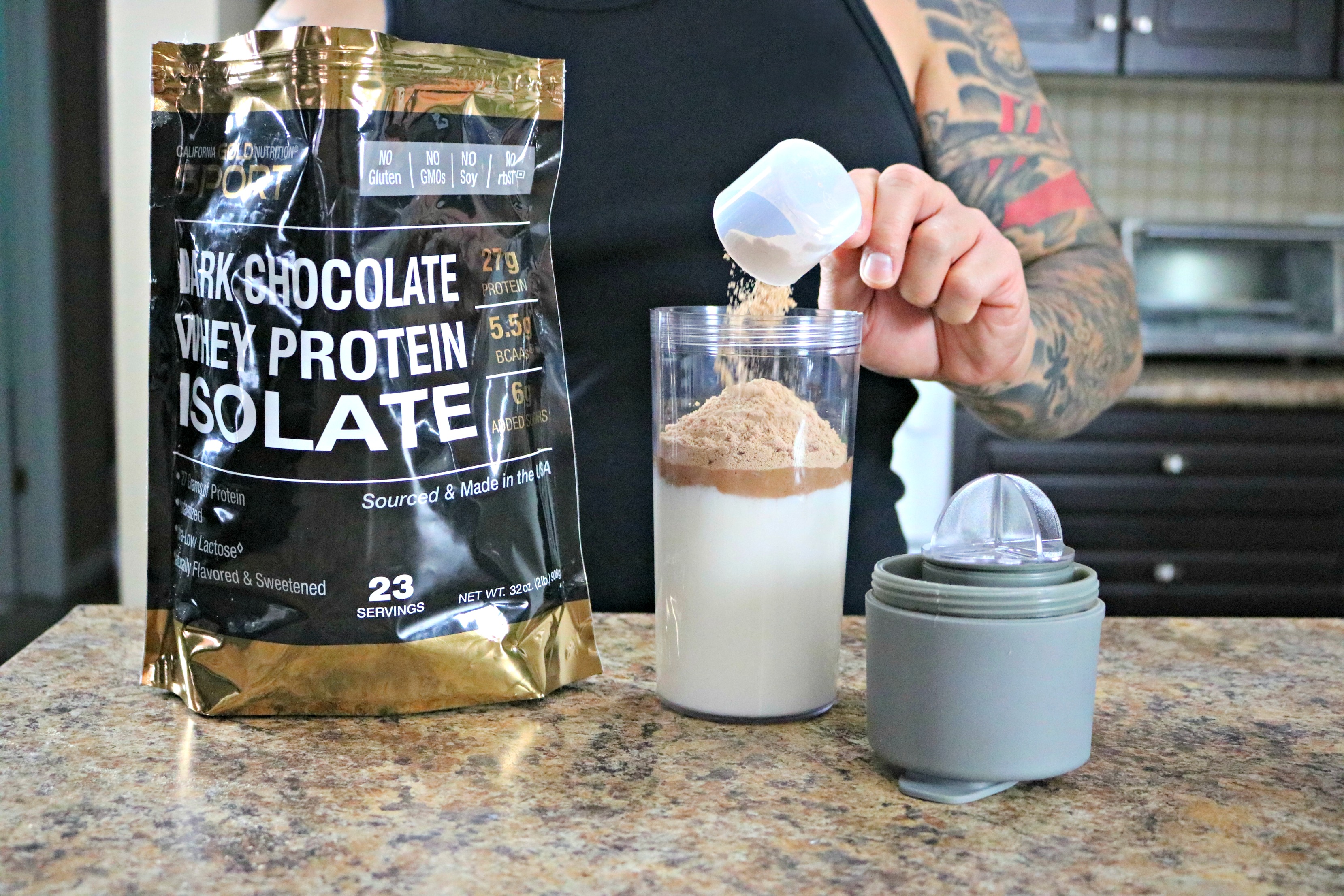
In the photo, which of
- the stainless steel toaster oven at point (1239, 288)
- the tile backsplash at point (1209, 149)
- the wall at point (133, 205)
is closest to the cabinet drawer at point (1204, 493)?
the stainless steel toaster oven at point (1239, 288)

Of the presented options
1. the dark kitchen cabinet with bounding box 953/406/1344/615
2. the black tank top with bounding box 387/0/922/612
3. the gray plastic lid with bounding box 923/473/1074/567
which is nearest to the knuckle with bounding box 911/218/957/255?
the gray plastic lid with bounding box 923/473/1074/567

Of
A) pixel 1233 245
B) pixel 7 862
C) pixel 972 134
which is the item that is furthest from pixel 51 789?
pixel 1233 245

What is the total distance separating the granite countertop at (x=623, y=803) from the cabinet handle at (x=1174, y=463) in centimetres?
184

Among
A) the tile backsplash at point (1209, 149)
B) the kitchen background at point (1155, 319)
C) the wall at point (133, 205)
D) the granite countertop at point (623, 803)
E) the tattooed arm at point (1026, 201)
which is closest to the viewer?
the granite countertop at point (623, 803)

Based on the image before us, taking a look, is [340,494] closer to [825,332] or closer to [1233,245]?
[825,332]

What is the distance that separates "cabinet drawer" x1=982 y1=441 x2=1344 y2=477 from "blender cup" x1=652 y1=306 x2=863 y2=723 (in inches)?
74.9

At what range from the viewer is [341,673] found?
627mm

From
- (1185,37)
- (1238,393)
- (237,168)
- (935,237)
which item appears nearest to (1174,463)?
(1238,393)

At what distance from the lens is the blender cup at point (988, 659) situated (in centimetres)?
52

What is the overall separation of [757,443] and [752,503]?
0.10 ft

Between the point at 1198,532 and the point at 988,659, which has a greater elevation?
the point at 988,659

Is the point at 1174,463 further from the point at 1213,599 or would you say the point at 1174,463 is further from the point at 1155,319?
the point at 1155,319

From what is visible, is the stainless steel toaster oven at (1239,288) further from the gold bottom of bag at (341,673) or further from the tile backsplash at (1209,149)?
the gold bottom of bag at (341,673)

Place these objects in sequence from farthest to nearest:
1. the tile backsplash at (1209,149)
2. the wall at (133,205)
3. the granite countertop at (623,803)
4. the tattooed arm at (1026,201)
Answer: the tile backsplash at (1209,149), the wall at (133,205), the tattooed arm at (1026,201), the granite countertop at (623,803)
